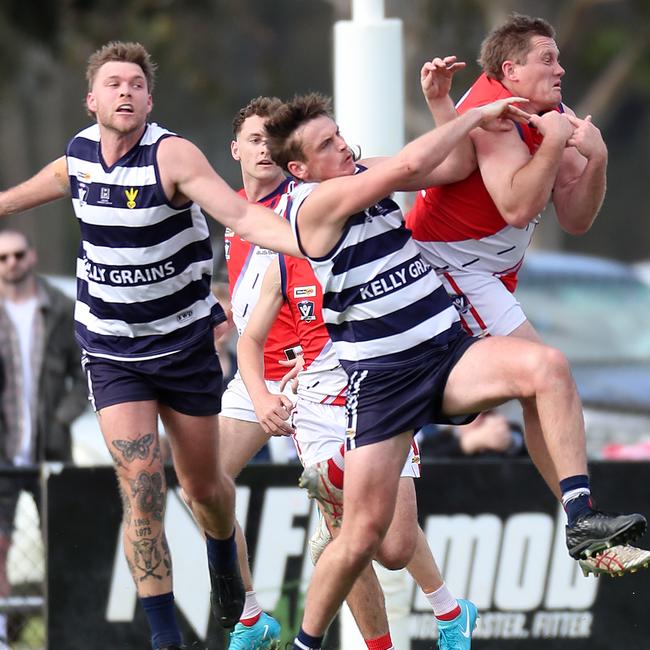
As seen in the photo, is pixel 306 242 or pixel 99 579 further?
pixel 99 579

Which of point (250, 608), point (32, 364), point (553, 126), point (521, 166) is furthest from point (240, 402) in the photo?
point (32, 364)

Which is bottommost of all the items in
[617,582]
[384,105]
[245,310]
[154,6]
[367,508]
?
[617,582]

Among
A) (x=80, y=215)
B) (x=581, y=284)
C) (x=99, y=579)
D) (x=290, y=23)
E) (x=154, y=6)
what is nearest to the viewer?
(x=80, y=215)

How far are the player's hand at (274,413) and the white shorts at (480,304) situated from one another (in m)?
0.85

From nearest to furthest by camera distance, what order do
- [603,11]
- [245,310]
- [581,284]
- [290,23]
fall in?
[245,310]
[581,284]
[603,11]
[290,23]

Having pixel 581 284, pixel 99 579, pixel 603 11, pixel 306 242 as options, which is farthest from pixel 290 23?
pixel 306 242

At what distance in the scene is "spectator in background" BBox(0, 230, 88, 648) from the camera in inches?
364

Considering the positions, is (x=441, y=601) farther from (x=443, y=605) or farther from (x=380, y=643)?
(x=380, y=643)

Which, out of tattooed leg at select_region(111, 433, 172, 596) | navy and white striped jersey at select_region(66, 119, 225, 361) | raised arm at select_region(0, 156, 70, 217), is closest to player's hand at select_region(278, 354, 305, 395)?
navy and white striped jersey at select_region(66, 119, 225, 361)

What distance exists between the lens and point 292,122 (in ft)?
18.4

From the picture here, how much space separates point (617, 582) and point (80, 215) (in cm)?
369

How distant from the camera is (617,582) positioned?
7.93 metres

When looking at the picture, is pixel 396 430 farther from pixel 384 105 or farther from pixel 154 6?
pixel 154 6

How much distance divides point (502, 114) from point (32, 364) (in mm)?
4765
